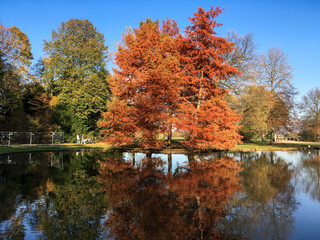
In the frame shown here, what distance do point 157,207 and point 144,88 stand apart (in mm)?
15141

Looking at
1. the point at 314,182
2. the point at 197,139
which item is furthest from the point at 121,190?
the point at 197,139

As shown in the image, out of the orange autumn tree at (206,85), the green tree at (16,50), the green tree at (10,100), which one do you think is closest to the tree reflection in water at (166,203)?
the orange autumn tree at (206,85)

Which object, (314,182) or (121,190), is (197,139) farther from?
(121,190)

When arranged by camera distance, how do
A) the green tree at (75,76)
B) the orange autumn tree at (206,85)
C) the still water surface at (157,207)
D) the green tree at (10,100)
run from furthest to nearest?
the green tree at (75,76)
the green tree at (10,100)
the orange autumn tree at (206,85)
the still water surface at (157,207)

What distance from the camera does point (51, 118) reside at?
32.9 m

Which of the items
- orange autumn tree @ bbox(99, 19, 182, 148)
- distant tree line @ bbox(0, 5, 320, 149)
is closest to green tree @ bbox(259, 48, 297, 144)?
distant tree line @ bbox(0, 5, 320, 149)

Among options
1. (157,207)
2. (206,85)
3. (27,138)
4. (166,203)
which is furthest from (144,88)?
(27,138)

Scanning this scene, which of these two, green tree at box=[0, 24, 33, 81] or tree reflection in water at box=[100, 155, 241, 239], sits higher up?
green tree at box=[0, 24, 33, 81]

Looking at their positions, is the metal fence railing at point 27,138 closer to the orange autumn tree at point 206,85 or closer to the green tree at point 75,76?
the green tree at point 75,76

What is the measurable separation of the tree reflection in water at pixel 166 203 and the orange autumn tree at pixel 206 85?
327 inches

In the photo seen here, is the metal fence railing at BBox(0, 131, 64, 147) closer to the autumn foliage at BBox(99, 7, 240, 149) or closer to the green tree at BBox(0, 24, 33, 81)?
the green tree at BBox(0, 24, 33, 81)

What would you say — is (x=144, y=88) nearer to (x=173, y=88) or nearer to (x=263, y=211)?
(x=173, y=88)

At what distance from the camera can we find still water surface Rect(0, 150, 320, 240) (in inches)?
190

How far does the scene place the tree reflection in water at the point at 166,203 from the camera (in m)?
4.86
